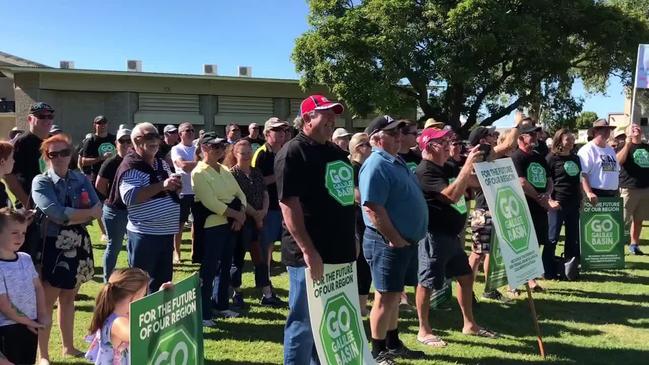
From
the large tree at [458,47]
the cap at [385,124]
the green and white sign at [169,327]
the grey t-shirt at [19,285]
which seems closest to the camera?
the green and white sign at [169,327]

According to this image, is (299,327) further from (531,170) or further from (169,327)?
(531,170)

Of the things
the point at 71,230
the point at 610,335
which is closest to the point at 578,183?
the point at 610,335

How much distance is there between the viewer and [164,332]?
2770 mm

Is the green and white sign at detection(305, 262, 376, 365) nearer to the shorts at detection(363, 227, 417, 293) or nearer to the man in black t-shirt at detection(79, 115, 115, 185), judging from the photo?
the shorts at detection(363, 227, 417, 293)

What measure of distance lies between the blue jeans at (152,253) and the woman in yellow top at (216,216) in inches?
27.3

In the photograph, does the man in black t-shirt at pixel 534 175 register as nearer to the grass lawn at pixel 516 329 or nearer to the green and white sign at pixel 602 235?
the grass lawn at pixel 516 329

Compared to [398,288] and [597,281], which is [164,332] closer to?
[398,288]

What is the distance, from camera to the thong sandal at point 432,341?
528 centimetres

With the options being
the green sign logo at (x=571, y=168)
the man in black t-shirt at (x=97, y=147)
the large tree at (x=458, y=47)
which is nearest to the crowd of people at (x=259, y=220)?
the green sign logo at (x=571, y=168)

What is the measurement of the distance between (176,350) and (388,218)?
199 cm

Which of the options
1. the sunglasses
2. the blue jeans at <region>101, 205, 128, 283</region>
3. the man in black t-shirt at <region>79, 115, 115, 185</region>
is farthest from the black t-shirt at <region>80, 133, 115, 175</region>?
the sunglasses

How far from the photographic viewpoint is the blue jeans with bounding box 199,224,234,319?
5.62m

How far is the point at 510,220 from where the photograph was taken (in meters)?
5.05

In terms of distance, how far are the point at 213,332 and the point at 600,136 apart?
6.30 meters
